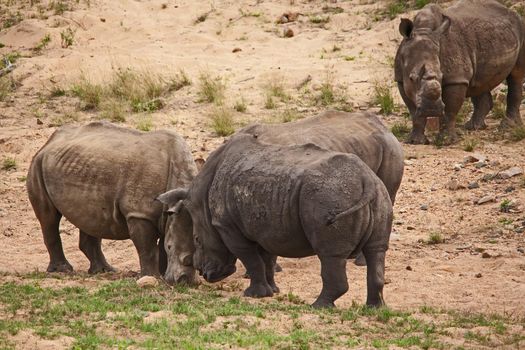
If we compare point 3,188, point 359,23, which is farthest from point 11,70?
point 359,23

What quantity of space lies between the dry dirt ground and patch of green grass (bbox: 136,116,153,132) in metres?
0.13

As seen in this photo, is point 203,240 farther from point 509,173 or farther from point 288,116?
point 288,116

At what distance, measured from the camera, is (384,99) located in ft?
59.0

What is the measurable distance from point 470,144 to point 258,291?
6.36m

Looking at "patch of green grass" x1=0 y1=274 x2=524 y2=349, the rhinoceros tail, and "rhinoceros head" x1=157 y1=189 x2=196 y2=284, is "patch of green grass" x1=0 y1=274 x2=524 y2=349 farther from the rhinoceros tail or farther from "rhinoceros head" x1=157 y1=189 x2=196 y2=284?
"rhinoceros head" x1=157 y1=189 x2=196 y2=284

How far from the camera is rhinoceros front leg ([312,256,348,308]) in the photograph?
9984 mm

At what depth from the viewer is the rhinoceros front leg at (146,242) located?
11.6 meters

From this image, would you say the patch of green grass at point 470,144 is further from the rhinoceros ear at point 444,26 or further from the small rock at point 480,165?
the rhinoceros ear at point 444,26

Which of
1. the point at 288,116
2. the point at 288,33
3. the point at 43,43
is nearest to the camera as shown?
the point at 288,116

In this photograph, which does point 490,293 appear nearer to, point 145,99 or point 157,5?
point 145,99

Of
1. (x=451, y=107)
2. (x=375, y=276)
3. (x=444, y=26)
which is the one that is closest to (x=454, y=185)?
(x=451, y=107)

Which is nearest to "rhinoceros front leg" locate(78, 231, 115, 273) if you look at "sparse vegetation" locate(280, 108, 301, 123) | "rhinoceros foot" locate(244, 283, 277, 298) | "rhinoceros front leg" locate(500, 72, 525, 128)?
"rhinoceros foot" locate(244, 283, 277, 298)

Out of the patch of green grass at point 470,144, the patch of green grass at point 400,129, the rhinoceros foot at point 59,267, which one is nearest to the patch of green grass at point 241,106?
the patch of green grass at point 400,129

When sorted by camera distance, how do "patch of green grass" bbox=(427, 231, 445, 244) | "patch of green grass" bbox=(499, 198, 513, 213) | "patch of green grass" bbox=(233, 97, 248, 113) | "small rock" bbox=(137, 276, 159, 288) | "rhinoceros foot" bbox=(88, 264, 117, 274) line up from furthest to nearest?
"patch of green grass" bbox=(233, 97, 248, 113) → "patch of green grass" bbox=(499, 198, 513, 213) → "patch of green grass" bbox=(427, 231, 445, 244) → "rhinoceros foot" bbox=(88, 264, 117, 274) → "small rock" bbox=(137, 276, 159, 288)
